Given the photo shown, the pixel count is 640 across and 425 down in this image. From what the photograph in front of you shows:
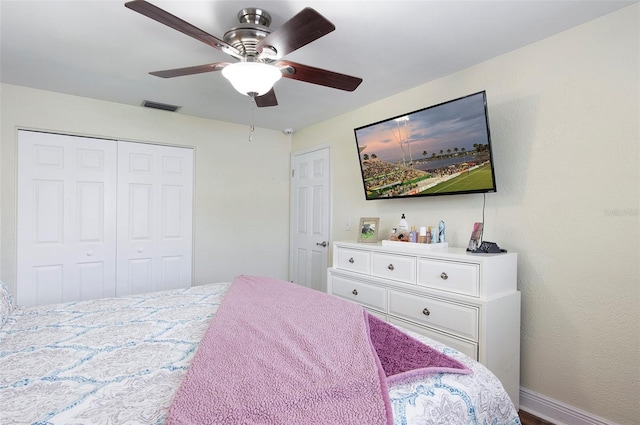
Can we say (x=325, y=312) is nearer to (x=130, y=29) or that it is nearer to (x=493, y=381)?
(x=493, y=381)

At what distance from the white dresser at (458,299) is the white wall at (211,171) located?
2023 mm

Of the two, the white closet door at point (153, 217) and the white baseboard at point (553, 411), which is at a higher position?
the white closet door at point (153, 217)

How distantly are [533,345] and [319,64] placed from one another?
235 cm

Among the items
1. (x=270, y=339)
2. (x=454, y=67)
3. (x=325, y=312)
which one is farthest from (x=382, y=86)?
(x=270, y=339)

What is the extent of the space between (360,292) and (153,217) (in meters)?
2.28

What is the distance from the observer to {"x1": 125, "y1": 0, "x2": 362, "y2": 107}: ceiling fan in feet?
4.66

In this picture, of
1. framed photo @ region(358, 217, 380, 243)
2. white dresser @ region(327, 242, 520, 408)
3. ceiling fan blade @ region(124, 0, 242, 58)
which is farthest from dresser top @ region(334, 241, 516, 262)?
ceiling fan blade @ region(124, 0, 242, 58)

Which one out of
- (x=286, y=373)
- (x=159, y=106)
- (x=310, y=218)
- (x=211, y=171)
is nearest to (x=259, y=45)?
(x=286, y=373)

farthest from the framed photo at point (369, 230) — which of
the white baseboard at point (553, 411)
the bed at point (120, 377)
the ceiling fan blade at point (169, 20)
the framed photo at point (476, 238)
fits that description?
the ceiling fan blade at point (169, 20)

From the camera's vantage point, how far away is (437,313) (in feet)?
7.24

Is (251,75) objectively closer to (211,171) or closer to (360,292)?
(360,292)

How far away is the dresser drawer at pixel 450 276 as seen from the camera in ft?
6.72

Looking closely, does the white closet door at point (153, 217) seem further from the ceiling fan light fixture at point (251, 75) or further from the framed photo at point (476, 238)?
the framed photo at point (476, 238)

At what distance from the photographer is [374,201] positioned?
11.0ft
